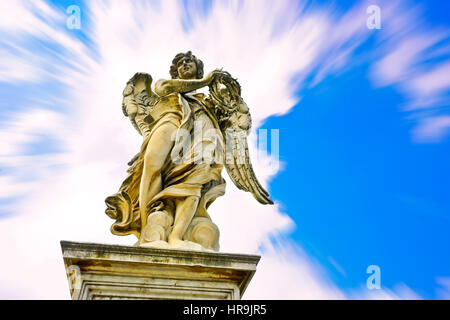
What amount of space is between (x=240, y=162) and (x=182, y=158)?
75 cm

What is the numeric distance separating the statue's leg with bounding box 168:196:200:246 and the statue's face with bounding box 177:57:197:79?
2034mm

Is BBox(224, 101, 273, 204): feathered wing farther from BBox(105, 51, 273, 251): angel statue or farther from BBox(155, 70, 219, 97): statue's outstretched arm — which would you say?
BBox(155, 70, 219, 97): statue's outstretched arm

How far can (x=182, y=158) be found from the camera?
18.2 ft

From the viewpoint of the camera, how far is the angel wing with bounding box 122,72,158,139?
6298 mm

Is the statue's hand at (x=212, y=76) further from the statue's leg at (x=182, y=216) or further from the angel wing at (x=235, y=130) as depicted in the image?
the statue's leg at (x=182, y=216)

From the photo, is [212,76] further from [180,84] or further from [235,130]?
[235,130]

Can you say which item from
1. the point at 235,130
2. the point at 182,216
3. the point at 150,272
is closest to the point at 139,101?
the point at 235,130

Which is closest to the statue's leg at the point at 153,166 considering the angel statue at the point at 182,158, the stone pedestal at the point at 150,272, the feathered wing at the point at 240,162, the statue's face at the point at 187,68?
the angel statue at the point at 182,158

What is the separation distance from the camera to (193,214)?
17.2 ft

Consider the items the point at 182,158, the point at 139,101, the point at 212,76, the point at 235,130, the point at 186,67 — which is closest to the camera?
the point at 182,158

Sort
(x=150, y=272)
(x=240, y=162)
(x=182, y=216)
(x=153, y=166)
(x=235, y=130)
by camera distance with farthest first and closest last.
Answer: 1. (x=235, y=130)
2. (x=240, y=162)
3. (x=153, y=166)
4. (x=182, y=216)
5. (x=150, y=272)
